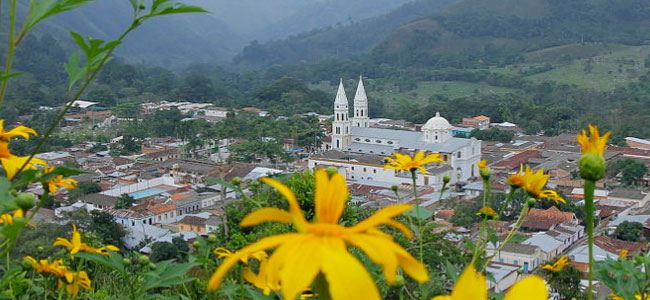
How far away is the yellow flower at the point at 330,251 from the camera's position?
30 centimetres

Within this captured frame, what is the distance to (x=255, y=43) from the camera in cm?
5134

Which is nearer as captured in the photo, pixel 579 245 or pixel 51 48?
pixel 579 245

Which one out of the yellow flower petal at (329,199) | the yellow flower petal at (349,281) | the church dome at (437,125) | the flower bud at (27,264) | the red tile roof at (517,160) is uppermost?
the yellow flower petal at (329,199)

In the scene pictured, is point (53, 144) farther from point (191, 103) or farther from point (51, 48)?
point (51, 48)

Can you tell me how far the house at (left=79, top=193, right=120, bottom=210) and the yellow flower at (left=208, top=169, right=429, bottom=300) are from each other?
435 inches

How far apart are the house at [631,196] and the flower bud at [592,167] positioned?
1243 cm

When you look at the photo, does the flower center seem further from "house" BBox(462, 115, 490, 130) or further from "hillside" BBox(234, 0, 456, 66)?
"hillside" BBox(234, 0, 456, 66)

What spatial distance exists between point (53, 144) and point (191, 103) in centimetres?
1005

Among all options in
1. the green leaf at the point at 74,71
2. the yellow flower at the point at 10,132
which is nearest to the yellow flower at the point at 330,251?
the green leaf at the point at 74,71

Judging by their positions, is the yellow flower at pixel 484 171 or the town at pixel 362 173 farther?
the town at pixel 362 173

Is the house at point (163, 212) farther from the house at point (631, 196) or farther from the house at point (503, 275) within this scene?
the house at point (631, 196)

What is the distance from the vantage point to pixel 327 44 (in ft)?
170

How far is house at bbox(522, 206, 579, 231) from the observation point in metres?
10.3

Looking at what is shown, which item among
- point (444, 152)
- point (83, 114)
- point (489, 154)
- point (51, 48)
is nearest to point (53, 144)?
point (83, 114)
